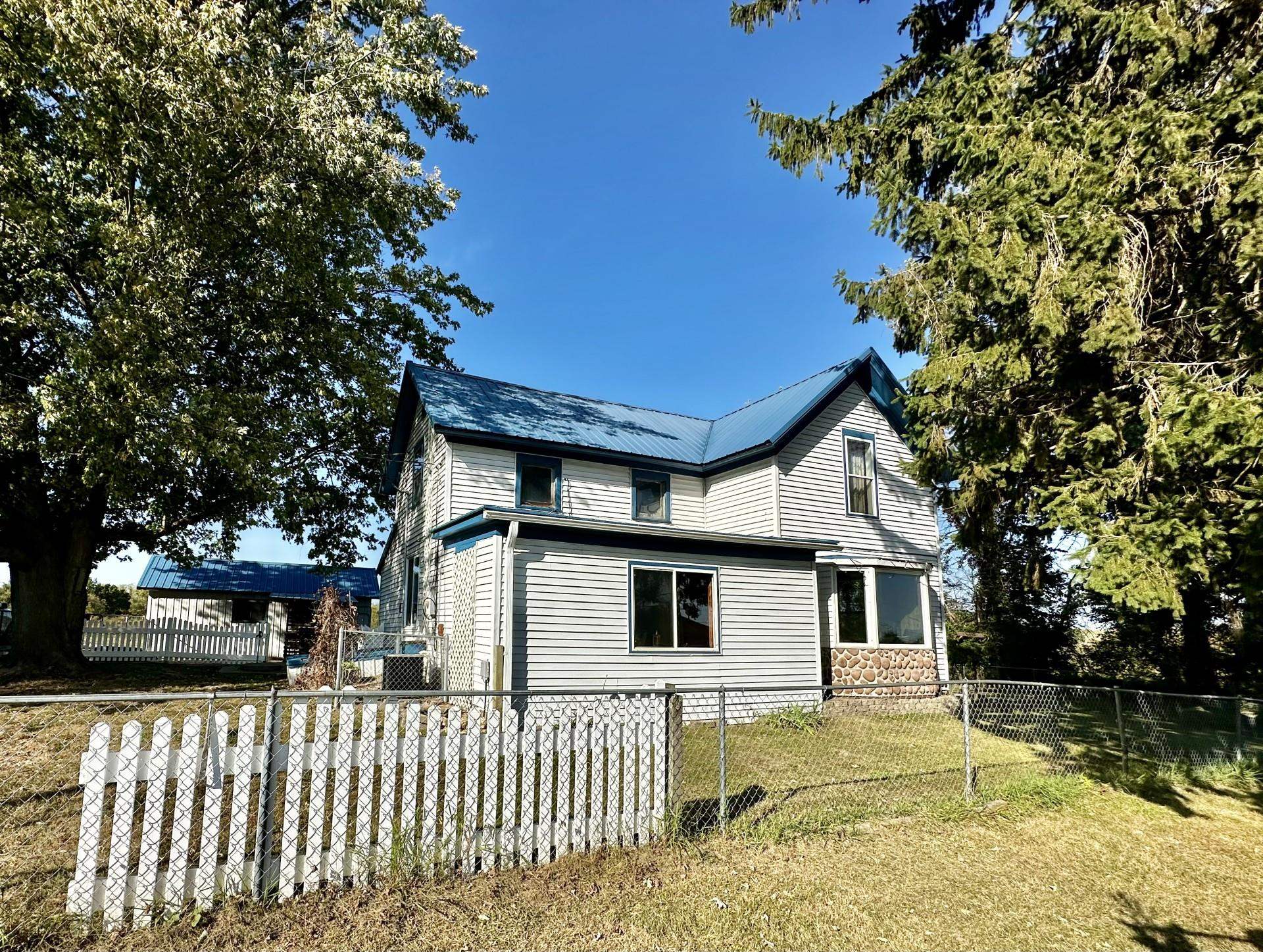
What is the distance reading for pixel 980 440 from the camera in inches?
369

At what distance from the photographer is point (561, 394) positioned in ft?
60.6

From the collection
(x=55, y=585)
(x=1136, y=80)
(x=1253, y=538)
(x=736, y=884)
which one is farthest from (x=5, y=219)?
(x=1253, y=538)

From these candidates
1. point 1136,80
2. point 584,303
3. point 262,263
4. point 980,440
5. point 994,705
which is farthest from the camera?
point 584,303

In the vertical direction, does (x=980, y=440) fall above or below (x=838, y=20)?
below

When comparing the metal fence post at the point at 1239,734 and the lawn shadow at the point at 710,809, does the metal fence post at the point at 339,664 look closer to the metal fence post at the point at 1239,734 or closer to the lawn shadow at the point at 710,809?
the lawn shadow at the point at 710,809

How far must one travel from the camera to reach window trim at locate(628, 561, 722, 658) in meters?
12.2

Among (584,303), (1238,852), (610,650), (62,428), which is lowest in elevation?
(1238,852)

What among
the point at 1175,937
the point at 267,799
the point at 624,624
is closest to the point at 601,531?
the point at 624,624

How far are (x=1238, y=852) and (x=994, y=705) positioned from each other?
7964mm

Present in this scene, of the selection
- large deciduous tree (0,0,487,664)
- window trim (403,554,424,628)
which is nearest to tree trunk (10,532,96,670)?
large deciduous tree (0,0,487,664)

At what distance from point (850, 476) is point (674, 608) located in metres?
6.46

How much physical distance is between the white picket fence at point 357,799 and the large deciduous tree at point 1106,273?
229 inches

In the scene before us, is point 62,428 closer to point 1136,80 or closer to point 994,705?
point 1136,80

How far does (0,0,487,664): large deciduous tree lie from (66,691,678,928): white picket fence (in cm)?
964
